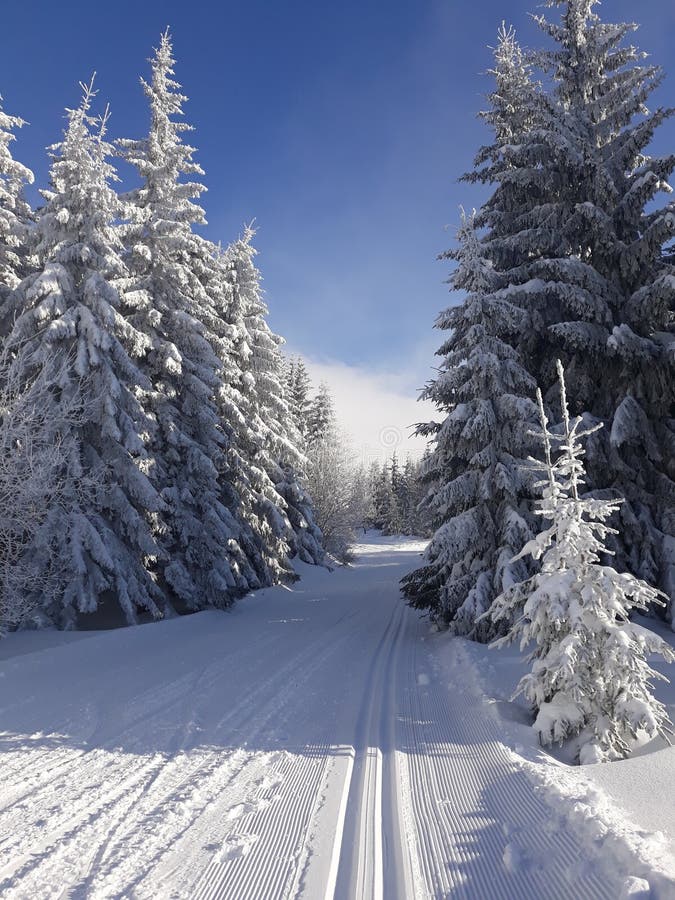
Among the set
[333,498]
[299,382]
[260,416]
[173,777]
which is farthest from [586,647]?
[299,382]

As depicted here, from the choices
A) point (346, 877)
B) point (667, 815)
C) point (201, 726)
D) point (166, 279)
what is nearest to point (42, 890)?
point (346, 877)

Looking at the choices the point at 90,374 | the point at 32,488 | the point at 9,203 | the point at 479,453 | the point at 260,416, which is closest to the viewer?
the point at 32,488

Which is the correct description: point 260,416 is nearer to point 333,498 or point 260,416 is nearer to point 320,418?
point 333,498

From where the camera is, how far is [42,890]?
9.25 ft

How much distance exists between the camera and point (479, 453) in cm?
1003

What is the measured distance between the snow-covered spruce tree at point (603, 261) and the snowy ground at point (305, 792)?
468cm

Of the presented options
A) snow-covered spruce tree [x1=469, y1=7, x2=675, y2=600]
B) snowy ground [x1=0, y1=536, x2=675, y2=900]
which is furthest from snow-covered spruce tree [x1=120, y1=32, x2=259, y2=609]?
snow-covered spruce tree [x1=469, y1=7, x2=675, y2=600]

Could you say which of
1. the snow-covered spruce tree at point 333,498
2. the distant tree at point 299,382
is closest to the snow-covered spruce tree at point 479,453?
the snow-covered spruce tree at point 333,498

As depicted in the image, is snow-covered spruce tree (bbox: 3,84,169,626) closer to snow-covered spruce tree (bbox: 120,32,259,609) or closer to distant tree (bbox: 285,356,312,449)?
snow-covered spruce tree (bbox: 120,32,259,609)

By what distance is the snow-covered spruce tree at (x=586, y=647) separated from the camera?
181 inches

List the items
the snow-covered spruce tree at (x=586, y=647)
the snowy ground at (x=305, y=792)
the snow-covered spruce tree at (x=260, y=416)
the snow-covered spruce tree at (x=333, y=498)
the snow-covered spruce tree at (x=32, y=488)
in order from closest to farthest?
the snowy ground at (x=305, y=792) < the snow-covered spruce tree at (x=586, y=647) < the snow-covered spruce tree at (x=32, y=488) < the snow-covered spruce tree at (x=260, y=416) < the snow-covered spruce tree at (x=333, y=498)

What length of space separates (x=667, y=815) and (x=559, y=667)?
59.9 inches

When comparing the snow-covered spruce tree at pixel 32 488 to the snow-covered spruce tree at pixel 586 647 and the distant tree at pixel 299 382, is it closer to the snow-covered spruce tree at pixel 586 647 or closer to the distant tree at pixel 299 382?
the snow-covered spruce tree at pixel 586 647

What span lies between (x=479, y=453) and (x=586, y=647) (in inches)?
217
